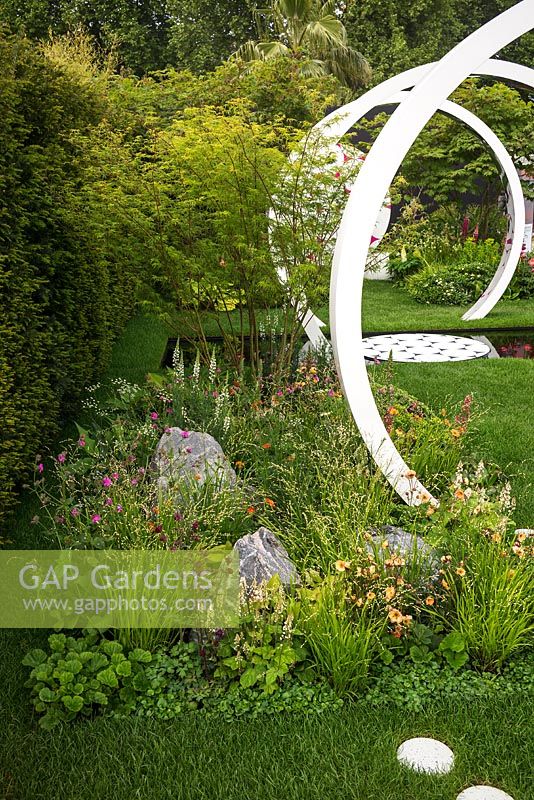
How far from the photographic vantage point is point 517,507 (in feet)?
14.6

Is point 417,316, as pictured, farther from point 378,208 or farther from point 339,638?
point 339,638

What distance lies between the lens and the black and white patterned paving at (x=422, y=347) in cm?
825

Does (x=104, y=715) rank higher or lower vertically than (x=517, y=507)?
lower

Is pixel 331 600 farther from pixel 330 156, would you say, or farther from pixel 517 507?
pixel 330 156

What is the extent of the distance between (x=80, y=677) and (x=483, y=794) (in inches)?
63.9

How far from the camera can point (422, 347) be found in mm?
8773

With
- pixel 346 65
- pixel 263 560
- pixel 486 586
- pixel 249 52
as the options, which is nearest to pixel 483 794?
pixel 486 586

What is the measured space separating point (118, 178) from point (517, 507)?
375cm

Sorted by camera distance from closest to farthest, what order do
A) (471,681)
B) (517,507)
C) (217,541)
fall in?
(471,681) → (217,541) → (517,507)

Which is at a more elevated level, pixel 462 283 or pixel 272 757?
pixel 462 283

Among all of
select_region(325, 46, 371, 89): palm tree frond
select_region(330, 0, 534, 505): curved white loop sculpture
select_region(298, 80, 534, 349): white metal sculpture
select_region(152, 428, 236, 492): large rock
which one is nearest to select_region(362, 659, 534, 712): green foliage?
select_region(330, 0, 534, 505): curved white loop sculpture

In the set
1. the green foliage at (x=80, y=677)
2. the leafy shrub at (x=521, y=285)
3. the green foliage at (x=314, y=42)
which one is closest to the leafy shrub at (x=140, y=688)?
the green foliage at (x=80, y=677)

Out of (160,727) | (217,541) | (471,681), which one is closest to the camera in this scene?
(160,727)

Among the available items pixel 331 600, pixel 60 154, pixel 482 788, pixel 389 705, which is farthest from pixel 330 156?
pixel 482 788
